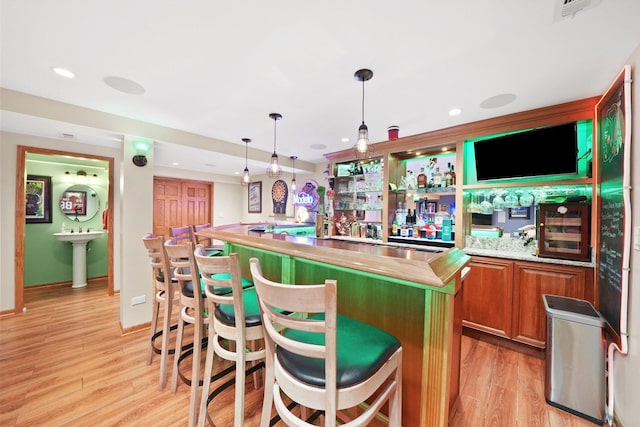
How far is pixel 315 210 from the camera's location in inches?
206

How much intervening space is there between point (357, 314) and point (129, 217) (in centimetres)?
289

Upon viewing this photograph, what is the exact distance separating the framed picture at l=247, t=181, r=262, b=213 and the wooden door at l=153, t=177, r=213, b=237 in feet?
3.36

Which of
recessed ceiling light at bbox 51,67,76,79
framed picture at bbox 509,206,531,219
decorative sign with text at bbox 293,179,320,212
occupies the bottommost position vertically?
framed picture at bbox 509,206,531,219

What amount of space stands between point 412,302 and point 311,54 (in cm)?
172

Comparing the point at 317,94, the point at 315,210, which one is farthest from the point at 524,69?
the point at 315,210

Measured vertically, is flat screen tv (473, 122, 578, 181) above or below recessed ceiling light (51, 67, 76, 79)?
below

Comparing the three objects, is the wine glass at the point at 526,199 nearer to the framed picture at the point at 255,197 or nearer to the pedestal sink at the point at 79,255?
the framed picture at the point at 255,197

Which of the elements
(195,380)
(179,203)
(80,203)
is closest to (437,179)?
(195,380)

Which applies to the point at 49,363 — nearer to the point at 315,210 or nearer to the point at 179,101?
the point at 179,101

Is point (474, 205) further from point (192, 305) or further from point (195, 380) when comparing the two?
point (195, 380)

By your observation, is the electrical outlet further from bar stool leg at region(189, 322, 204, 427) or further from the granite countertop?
the granite countertop

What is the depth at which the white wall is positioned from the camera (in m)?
1.37

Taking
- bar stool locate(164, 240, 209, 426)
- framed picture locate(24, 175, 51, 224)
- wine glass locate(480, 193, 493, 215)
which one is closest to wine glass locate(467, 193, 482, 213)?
wine glass locate(480, 193, 493, 215)

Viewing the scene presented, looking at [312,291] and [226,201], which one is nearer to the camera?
[312,291]
